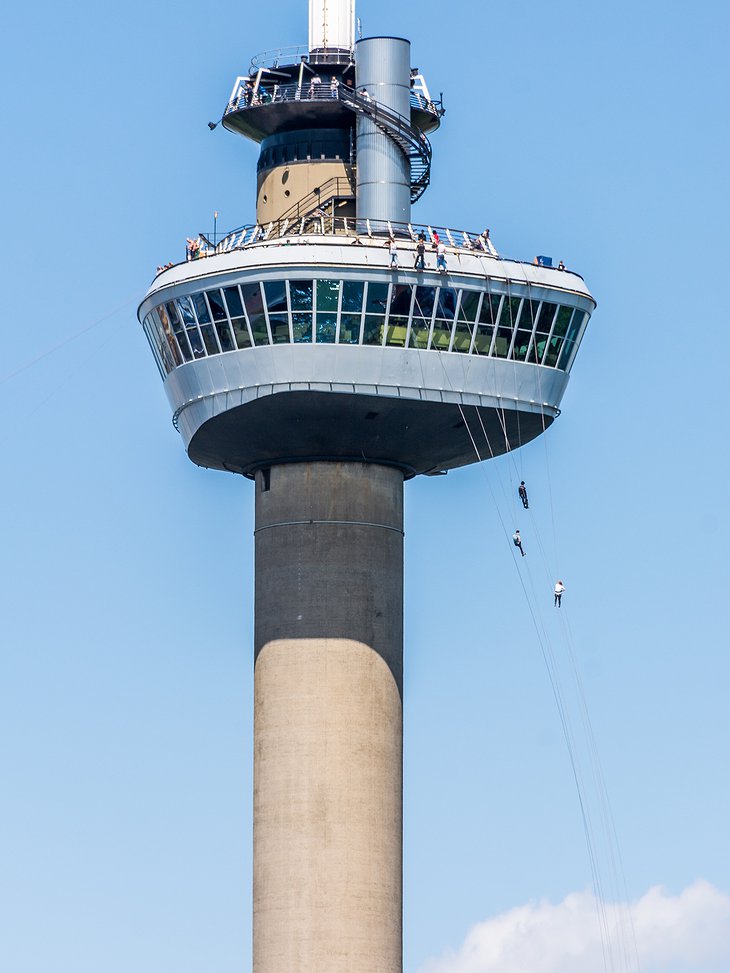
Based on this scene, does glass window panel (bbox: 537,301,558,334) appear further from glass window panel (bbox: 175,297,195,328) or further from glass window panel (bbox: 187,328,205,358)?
glass window panel (bbox: 175,297,195,328)

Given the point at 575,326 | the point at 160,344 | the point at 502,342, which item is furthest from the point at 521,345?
the point at 160,344

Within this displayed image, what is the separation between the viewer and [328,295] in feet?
373

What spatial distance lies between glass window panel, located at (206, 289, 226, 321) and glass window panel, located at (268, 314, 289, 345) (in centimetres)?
193

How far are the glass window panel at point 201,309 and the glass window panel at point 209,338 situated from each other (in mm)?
214

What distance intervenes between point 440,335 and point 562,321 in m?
5.20

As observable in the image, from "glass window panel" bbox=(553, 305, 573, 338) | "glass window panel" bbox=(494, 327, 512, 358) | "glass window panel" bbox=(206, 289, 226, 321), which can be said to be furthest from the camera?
"glass window panel" bbox=(553, 305, 573, 338)

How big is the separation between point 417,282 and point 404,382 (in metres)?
3.46

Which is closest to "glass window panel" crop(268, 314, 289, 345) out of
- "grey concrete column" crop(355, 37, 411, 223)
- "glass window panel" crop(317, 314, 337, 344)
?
"glass window panel" crop(317, 314, 337, 344)

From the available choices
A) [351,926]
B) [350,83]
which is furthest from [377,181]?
[351,926]

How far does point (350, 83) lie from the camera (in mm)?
120750

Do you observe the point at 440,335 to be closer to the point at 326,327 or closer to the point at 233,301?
the point at 326,327

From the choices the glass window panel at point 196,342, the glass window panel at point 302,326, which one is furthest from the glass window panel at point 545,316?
the glass window panel at point 196,342

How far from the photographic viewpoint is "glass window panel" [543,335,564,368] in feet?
386

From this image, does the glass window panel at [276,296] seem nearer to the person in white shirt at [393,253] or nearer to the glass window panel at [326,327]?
the glass window panel at [326,327]
